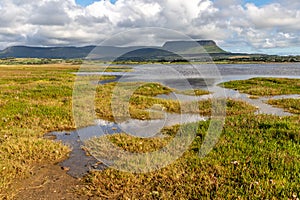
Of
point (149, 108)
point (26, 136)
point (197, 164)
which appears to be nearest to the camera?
point (197, 164)

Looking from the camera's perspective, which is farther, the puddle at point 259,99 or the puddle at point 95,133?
the puddle at point 259,99

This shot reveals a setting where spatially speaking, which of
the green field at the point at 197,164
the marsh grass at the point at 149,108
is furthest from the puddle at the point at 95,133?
the marsh grass at the point at 149,108

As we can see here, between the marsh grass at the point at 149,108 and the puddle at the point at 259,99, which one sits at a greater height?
the marsh grass at the point at 149,108

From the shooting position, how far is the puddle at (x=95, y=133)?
9.00 meters

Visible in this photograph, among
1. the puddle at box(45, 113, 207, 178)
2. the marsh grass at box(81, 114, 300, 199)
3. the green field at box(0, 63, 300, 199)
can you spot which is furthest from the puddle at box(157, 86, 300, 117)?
the marsh grass at box(81, 114, 300, 199)

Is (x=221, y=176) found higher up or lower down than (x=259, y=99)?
higher up

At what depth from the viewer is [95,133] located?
13.1 metres

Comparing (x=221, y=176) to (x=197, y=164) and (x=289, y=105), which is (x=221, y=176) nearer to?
(x=197, y=164)

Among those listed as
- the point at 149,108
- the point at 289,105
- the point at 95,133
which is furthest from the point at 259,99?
the point at 95,133

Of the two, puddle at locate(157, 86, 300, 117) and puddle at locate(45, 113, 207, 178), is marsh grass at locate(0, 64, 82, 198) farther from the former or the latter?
puddle at locate(157, 86, 300, 117)

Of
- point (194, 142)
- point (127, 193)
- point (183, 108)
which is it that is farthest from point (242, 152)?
point (183, 108)

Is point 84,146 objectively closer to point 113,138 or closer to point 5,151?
point 113,138

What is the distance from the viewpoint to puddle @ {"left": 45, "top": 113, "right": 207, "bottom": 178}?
9.00 metres

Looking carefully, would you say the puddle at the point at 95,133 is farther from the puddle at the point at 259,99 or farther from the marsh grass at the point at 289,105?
the marsh grass at the point at 289,105
